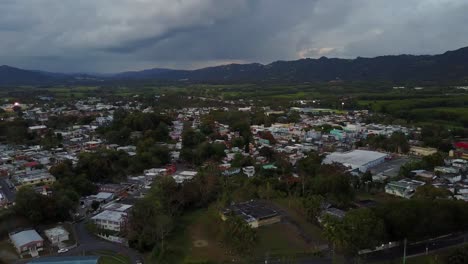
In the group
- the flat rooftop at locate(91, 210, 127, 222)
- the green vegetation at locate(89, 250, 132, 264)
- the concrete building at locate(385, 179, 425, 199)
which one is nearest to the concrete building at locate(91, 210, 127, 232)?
the flat rooftop at locate(91, 210, 127, 222)

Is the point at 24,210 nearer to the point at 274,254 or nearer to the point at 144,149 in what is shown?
the point at 274,254

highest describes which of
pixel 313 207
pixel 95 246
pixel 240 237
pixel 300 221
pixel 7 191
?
pixel 240 237

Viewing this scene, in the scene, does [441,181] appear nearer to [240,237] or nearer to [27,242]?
[240,237]

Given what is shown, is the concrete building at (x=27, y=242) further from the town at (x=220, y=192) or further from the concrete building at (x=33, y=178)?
the concrete building at (x=33, y=178)

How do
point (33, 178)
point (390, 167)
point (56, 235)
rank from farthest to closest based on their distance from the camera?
1. point (390, 167)
2. point (33, 178)
3. point (56, 235)

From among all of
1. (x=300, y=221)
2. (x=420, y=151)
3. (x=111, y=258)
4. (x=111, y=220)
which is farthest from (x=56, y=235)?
(x=420, y=151)

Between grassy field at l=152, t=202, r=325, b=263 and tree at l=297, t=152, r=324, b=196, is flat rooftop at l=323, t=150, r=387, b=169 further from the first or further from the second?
grassy field at l=152, t=202, r=325, b=263

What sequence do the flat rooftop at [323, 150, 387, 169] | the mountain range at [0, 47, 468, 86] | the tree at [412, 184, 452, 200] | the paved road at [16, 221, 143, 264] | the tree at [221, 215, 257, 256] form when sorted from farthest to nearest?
the mountain range at [0, 47, 468, 86] → the flat rooftop at [323, 150, 387, 169] → the tree at [412, 184, 452, 200] → the paved road at [16, 221, 143, 264] → the tree at [221, 215, 257, 256]
